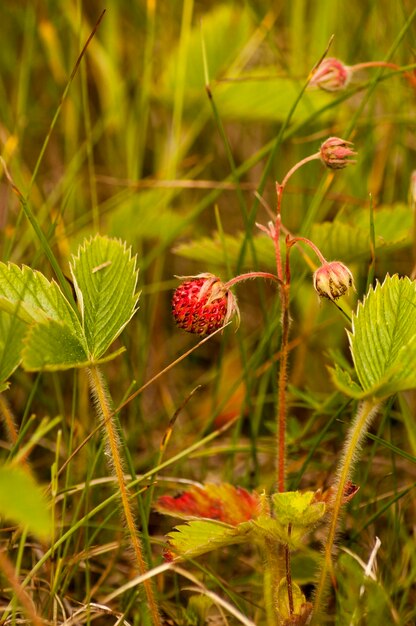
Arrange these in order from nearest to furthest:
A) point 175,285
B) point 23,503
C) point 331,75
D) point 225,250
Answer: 1. point 23,503
2. point 331,75
3. point 225,250
4. point 175,285

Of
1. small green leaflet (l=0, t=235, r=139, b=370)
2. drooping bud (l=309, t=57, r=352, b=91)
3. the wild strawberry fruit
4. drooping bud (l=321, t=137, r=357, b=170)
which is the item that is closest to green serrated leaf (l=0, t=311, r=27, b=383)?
small green leaflet (l=0, t=235, r=139, b=370)

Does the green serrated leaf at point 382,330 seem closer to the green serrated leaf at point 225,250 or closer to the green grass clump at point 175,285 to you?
the green grass clump at point 175,285

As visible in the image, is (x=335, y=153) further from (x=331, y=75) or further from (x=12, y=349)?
(x=12, y=349)

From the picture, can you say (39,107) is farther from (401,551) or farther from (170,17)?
(401,551)

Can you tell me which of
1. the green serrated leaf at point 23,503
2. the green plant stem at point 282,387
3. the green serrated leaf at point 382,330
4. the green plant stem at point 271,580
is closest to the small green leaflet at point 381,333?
the green serrated leaf at point 382,330

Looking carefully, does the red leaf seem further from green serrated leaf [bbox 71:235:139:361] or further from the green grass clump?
green serrated leaf [bbox 71:235:139:361]

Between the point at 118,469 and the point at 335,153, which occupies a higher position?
the point at 335,153

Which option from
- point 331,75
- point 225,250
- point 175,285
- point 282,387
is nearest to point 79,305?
point 282,387
